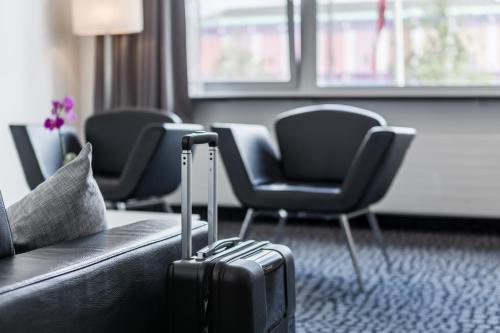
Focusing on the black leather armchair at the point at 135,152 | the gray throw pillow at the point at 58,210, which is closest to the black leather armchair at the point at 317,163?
the black leather armchair at the point at 135,152

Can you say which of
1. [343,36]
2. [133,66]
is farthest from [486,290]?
[133,66]

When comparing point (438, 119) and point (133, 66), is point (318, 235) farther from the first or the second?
point (133, 66)

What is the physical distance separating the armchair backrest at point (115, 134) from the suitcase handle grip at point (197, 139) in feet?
9.03

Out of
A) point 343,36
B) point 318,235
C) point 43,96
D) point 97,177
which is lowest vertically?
point 318,235

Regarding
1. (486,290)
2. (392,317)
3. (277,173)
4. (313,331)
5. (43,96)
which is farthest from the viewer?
(43,96)

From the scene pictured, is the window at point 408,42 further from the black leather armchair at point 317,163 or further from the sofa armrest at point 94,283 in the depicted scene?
the sofa armrest at point 94,283

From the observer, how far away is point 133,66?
208 inches

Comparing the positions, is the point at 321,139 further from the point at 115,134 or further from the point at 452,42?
the point at 452,42

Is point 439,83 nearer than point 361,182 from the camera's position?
No

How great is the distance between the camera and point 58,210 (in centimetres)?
142

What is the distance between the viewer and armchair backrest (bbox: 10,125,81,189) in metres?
3.88

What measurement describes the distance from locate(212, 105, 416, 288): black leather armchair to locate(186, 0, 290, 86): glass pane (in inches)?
48.8

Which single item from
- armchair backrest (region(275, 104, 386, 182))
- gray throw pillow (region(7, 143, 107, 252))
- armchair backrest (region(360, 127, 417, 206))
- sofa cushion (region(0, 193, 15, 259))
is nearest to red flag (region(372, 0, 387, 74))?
armchair backrest (region(275, 104, 386, 182))

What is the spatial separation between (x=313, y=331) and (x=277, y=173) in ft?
5.02
